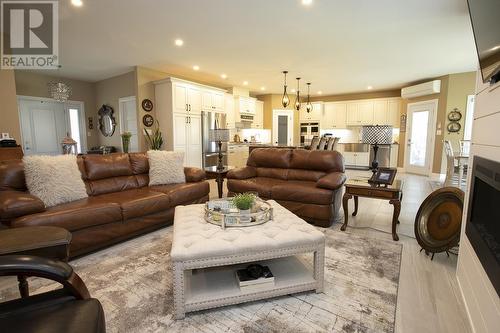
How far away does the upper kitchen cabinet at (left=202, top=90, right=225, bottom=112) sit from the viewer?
21.5 feet

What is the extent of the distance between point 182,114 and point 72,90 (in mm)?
3219

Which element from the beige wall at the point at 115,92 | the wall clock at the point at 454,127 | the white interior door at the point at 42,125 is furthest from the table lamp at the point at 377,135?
the white interior door at the point at 42,125

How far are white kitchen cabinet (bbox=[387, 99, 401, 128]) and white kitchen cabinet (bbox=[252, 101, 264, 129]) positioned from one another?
4.24 m

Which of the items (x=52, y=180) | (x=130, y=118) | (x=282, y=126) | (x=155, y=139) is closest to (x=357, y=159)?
(x=282, y=126)

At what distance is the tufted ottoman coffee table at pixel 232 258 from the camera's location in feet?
5.13

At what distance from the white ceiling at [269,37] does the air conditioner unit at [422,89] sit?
274 mm

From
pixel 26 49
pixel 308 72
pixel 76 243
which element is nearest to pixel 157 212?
pixel 76 243

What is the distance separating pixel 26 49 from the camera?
4074 millimetres

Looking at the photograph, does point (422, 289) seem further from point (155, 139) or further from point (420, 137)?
point (420, 137)

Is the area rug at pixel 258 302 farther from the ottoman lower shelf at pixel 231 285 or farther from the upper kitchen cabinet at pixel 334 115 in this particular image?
the upper kitchen cabinet at pixel 334 115

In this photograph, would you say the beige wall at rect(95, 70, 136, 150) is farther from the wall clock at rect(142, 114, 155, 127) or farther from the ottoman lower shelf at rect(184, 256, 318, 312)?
the ottoman lower shelf at rect(184, 256, 318, 312)

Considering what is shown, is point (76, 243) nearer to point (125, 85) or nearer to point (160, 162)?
point (160, 162)

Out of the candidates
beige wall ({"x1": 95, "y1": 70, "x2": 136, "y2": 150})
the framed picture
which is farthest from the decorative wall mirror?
the framed picture

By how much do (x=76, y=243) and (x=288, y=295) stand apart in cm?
191
